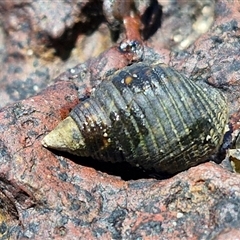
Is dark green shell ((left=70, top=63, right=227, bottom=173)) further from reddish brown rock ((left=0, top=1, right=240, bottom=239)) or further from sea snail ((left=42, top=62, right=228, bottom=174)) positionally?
reddish brown rock ((left=0, top=1, right=240, bottom=239))

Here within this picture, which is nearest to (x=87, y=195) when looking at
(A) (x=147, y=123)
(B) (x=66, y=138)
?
(B) (x=66, y=138)

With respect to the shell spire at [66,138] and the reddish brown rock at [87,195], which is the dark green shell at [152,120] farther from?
the reddish brown rock at [87,195]

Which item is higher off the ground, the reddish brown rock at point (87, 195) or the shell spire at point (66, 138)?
the shell spire at point (66, 138)

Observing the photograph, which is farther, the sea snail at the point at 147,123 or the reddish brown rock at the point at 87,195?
the sea snail at the point at 147,123

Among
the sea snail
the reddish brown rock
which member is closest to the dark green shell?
the sea snail

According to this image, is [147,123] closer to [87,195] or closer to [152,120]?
[152,120]

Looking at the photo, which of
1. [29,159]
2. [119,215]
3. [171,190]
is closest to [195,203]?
[171,190]

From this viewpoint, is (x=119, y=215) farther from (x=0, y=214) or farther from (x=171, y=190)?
(x=0, y=214)

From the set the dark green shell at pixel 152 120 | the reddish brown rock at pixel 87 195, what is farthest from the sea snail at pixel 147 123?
the reddish brown rock at pixel 87 195
